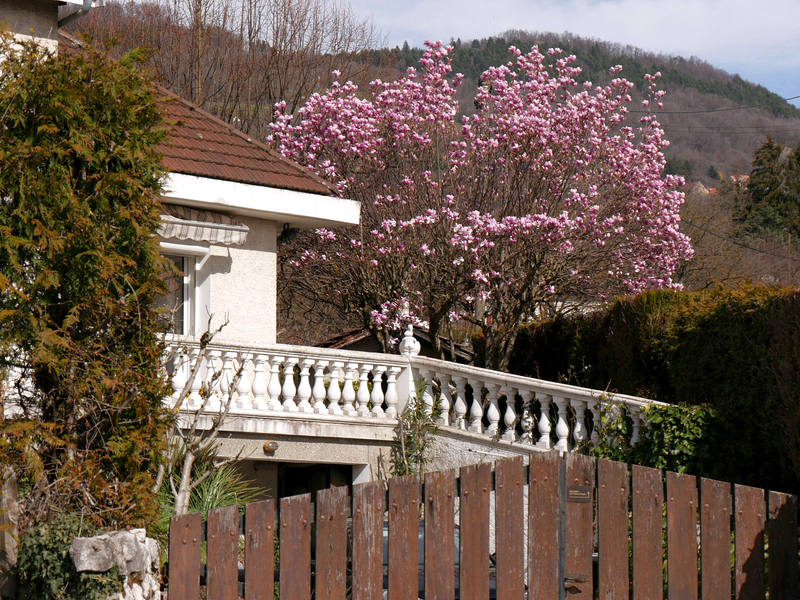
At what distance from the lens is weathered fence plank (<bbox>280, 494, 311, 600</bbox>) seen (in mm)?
5730

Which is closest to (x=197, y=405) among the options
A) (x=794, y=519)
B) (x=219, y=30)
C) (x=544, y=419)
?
(x=544, y=419)

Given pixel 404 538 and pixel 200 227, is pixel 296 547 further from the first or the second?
pixel 200 227

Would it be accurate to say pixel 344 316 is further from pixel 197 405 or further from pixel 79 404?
pixel 79 404

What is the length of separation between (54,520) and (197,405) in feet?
13.9

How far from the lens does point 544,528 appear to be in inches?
251

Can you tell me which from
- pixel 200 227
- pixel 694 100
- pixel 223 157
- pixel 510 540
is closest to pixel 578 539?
pixel 510 540

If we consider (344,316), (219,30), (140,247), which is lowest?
(344,316)

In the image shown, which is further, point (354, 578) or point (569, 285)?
point (569, 285)

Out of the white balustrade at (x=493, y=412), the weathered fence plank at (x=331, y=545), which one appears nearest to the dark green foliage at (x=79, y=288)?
the weathered fence plank at (x=331, y=545)

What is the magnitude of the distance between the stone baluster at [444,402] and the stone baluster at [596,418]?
1791mm

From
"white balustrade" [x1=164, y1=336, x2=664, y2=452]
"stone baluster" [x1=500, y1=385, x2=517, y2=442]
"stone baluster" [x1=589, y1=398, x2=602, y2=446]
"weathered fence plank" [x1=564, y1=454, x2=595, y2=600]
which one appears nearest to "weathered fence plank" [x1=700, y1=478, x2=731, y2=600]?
"weathered fence plank" [x1=564, y1=454, x2=595, y2=600]

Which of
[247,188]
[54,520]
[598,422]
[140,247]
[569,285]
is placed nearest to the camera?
[54,520]

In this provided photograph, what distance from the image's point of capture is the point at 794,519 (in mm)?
6621

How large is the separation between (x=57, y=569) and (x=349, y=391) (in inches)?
213
